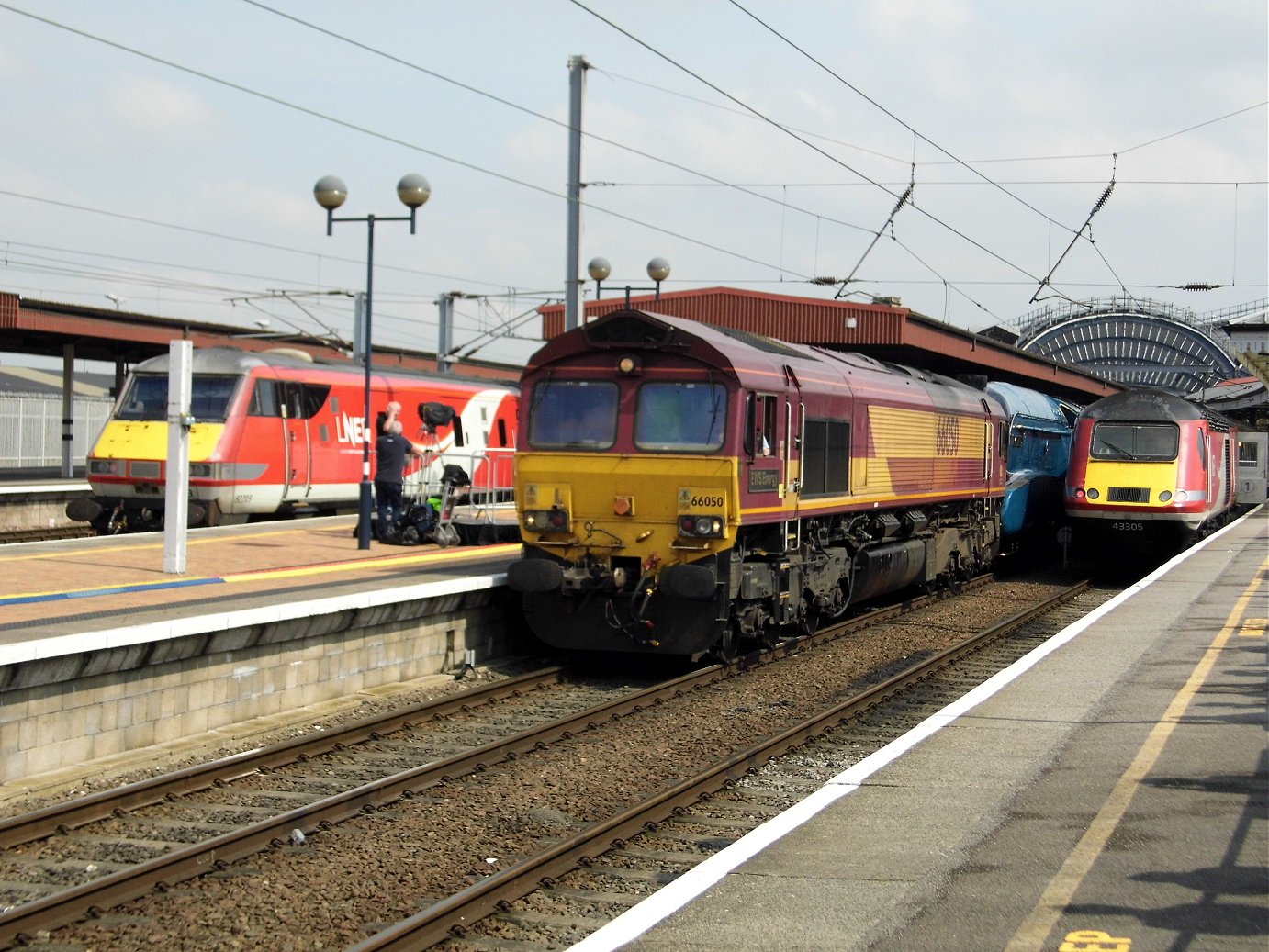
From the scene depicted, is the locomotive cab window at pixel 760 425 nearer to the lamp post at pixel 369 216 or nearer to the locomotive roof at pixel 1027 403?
the lamp post at pixel 369 216

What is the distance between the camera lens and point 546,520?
1350 centimetres

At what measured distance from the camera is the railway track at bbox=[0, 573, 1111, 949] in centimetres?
692

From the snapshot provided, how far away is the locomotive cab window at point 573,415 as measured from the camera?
44.3 feet

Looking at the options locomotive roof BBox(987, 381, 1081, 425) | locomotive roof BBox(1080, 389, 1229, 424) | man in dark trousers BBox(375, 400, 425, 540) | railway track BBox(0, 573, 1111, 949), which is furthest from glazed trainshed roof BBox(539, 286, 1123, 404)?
railway track BBox(0, 573, 1111, 949)

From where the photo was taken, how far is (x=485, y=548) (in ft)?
60.4

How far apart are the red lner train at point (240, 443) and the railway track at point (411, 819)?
8.52 m

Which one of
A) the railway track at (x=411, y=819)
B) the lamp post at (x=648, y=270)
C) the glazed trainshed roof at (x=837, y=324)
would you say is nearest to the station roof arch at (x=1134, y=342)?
the glazed trainshed roof at (x=837, y=324)

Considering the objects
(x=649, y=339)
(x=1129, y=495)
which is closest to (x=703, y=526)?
(x=649, y=339)

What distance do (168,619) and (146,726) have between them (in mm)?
847

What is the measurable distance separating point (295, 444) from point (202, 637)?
39.8ft

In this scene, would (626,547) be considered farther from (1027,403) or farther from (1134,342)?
(1134,342)

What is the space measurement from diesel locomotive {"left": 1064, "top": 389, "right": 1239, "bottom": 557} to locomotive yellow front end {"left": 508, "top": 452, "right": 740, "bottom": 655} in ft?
42.5

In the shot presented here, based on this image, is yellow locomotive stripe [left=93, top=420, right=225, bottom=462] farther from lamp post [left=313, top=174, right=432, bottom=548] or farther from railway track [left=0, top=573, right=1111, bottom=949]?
railway track [left=0, top=573, right=1111, bottom=949]

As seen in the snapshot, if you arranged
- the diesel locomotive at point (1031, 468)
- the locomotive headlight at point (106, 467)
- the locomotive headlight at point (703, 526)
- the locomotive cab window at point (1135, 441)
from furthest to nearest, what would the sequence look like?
the diesel locomotive at point (1031, 468) < the locomotive cab window at point (1135, 441) < the locomotive headlight at point (106, 467) < the locomotive headlight at point (703, 526)
